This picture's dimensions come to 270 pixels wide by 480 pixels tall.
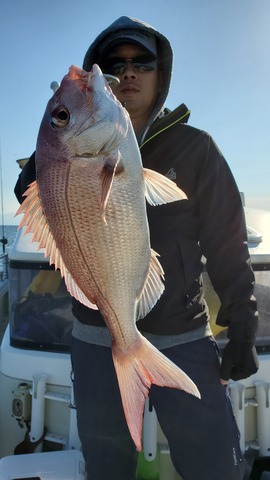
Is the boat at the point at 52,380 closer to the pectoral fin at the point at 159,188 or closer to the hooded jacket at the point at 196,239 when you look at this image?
the hooded jacket at the point at 196,239

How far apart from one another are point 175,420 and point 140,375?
60 centimetres

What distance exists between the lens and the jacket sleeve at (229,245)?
6.93 feet

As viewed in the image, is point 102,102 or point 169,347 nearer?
point 102,102

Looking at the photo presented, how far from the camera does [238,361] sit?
2086mm

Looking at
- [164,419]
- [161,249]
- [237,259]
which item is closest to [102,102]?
[161,249]

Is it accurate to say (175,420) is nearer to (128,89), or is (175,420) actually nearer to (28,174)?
(28,174)

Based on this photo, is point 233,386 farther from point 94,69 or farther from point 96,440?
point 94,69

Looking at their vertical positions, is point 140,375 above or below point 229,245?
below

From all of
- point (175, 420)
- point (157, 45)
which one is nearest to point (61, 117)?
point (157, 45)

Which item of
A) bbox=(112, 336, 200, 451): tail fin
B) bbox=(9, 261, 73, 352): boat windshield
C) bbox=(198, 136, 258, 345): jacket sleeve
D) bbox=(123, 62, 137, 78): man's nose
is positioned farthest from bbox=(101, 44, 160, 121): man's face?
bbox=(9, 261, 73, 352): boat windshield

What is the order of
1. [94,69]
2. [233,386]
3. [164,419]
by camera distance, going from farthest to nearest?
[233,386]
[164,419]
[94,69]

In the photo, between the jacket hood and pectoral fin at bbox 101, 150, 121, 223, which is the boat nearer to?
the jacket hood

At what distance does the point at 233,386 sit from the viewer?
2912 millimetres

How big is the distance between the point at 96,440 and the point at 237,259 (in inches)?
52.2
